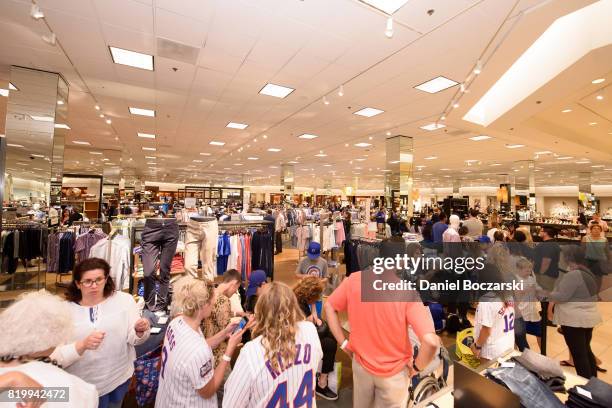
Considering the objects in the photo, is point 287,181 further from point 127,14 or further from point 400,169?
point 127,14

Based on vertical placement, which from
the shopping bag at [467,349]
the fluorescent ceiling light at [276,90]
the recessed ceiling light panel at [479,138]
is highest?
the recessed ceiling light panel at [479,138]

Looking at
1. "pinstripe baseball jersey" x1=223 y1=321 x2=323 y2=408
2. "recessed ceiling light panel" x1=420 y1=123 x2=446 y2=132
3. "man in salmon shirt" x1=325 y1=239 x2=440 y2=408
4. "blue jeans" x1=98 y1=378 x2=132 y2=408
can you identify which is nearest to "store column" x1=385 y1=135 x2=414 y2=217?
"recessed ceiling light panel" x1=420 y1=123 x2=446 y2=132

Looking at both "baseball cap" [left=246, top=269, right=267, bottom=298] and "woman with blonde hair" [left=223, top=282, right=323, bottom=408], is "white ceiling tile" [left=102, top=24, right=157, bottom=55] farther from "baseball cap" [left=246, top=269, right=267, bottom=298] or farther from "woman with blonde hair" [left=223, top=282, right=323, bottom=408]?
"woman with blonde hair" [left=223, top=282, right=323, bottom=408]

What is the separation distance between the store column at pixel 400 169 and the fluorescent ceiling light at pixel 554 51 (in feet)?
9.72

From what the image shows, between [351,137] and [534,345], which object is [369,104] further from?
[534,345]

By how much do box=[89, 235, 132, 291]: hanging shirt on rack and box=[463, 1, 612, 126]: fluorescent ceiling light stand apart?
21.0ft

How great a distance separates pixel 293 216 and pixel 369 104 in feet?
19.8

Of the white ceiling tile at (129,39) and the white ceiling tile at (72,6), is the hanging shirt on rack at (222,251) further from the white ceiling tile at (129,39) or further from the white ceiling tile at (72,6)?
the white ceiling tile at (72,6)

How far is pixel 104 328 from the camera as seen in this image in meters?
1.92

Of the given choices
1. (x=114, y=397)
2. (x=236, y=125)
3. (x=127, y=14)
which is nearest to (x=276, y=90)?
(x=127, y=14)

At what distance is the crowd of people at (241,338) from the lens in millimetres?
1289

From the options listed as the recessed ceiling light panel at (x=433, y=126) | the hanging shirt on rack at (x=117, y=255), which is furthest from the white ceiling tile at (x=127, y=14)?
the recessed ceiling light panel at (x=433, y=126)

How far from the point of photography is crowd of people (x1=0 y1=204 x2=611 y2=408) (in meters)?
1.29

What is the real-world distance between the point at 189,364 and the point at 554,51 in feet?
21.0
